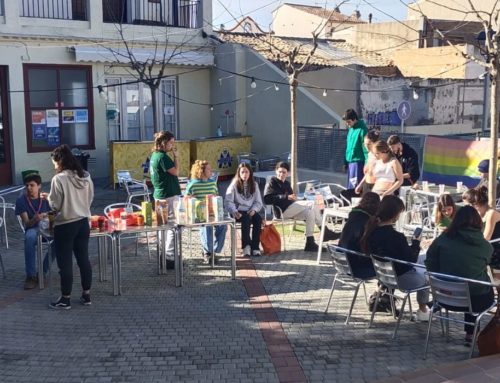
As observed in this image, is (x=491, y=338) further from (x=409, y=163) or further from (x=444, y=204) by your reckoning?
(x=409, y=163)

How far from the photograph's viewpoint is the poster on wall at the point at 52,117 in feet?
53.1

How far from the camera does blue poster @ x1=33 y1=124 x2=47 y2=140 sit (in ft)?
52.5

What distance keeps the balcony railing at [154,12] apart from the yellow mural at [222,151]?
3968 millimetres

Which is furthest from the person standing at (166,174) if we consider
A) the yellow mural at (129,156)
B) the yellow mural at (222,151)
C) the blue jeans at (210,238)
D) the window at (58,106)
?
the window at (58,106)

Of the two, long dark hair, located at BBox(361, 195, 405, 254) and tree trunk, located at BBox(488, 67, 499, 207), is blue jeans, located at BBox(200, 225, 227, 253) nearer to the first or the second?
long dark hair, located at BBox(361, 195, 405, 254)

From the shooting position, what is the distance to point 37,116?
52.5 feet

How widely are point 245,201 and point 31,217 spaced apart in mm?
2783

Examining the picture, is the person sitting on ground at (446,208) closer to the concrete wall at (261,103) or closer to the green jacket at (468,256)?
the green jacket at (468,256)

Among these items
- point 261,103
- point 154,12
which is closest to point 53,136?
point 154,12

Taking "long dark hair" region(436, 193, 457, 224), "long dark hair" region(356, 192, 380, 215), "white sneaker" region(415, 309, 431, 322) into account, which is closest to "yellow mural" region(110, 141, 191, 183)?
"long dark hair" region(436, 193, 457, 224)

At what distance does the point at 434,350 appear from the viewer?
5.82 meters

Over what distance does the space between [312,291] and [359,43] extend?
25.7 m

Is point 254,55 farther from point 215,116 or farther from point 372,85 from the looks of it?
point 372,85

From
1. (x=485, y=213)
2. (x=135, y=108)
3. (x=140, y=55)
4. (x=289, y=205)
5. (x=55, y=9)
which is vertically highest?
(x=55, y=9)
